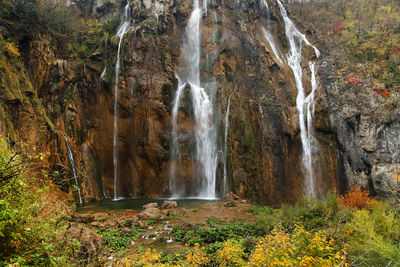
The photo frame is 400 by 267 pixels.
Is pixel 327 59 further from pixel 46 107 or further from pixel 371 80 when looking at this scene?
pixel 46 107

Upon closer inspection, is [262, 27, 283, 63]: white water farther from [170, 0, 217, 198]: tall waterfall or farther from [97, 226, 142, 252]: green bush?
[97, 226, 142, 252]: green bush

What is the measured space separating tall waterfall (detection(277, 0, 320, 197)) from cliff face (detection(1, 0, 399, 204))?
20.6 inches

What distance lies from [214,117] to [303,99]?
830 cm

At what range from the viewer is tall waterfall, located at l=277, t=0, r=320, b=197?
770 inches

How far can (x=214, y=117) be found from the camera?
21.6 metres

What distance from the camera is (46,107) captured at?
1866 centimetres

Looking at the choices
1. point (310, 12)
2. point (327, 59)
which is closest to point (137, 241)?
point (327, 59)

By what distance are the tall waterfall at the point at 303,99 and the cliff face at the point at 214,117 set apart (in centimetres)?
52

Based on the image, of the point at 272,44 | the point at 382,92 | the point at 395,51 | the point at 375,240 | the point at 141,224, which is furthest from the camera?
the point at 272,44

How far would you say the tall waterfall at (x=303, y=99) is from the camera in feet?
64.1

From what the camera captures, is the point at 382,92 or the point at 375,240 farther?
the point at 382,92

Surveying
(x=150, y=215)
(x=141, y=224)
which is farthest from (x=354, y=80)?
(x=141, y=224)

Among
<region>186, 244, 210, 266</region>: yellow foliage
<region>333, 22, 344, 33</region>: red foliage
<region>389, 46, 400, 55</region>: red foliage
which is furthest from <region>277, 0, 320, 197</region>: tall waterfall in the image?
<region>186, 244, 210, 266</region>: yellow foliage

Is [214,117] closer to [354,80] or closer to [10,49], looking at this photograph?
[354,80]
